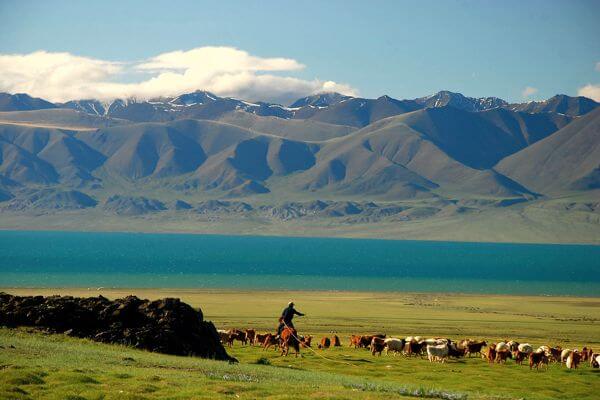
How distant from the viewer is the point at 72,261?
6649 inches

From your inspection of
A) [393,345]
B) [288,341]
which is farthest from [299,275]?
[288,341]

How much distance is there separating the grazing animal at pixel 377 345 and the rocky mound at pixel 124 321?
981cm

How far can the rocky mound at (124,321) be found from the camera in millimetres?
30484

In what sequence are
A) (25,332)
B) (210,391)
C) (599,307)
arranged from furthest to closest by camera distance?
1. (599,307)
2. (25,332)
3. (210,391)

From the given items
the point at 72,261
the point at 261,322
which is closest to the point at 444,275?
the point at 72,261

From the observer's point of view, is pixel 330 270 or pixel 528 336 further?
pixel 330 270

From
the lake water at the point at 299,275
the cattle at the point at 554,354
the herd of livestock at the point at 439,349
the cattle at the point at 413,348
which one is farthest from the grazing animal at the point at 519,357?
the lake water at the point at 299,275

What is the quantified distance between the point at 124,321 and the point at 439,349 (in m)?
14.6

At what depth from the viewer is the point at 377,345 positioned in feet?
130

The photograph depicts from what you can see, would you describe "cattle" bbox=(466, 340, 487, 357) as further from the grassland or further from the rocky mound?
the rocky mound

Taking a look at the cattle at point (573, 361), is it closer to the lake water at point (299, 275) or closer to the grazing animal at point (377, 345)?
the grazing animal at point (377, 345)

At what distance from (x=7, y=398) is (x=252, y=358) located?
16377mm

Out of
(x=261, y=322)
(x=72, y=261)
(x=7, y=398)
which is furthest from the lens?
(x=72, y=261)

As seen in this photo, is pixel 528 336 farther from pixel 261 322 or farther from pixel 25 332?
pixel 25 332
